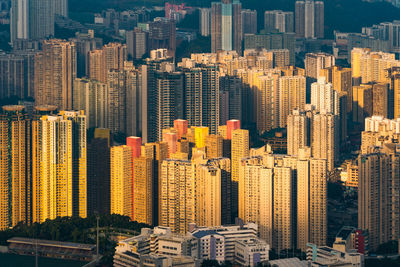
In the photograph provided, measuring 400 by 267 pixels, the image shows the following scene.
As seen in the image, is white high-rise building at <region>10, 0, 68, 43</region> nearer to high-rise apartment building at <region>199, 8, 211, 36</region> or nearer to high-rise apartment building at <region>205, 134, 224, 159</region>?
high-rise apartment building at <region>199, 8, 211, 36</region>

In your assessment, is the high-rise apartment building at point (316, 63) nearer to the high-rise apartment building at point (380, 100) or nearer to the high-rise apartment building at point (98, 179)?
the high-rise apartment building at point (380, 100)

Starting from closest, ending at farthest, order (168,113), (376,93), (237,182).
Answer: (237,182), (168,113), (376,93)

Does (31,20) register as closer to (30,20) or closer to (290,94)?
(30,20)

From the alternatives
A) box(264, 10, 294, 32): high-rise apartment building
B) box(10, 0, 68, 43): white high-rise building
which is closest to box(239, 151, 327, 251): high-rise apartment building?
box(10, 0, 68, 43): white high-rise building

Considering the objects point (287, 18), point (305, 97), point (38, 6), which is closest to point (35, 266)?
point (305, 97)

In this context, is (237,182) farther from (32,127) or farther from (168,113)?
(168,113)

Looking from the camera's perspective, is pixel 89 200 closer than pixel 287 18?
Yes

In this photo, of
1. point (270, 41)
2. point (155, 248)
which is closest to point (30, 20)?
point (270, 41)
